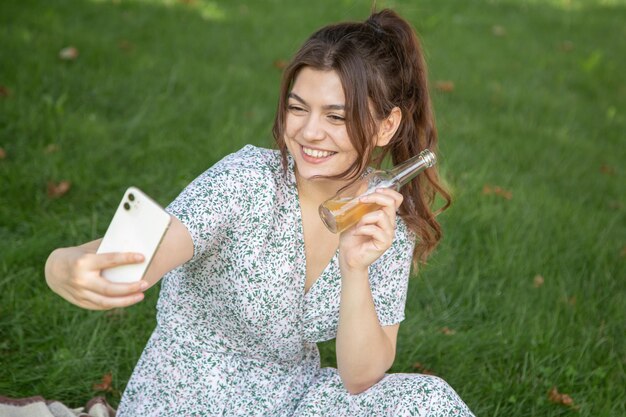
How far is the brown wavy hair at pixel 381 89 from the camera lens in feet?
7.09

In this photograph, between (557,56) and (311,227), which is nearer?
(311,227)

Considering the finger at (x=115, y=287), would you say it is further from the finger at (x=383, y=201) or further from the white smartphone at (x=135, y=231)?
the finger at (x=383, y=201)

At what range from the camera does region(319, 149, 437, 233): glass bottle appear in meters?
1.99

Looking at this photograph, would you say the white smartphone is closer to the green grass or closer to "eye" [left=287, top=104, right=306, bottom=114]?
"eye" [left=287, top=104, right=306, bottom=114]

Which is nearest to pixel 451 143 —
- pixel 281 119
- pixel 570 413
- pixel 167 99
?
pixel 167 99

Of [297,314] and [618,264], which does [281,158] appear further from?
[618,264]

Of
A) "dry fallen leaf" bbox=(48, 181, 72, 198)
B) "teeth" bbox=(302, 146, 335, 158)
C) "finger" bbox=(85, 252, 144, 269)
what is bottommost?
"dry fallen leaf" bbox=(48, 181, 72, 198)

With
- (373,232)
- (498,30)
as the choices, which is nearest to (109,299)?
(373,232)

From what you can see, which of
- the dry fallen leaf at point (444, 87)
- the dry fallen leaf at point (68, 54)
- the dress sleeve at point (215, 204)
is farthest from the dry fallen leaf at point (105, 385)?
the dry fallen leaf at point (444, 87)

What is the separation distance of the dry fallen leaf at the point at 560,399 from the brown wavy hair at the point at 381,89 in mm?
833

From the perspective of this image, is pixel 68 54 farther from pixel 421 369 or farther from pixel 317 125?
pixel 317 125

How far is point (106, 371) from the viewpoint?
281cm

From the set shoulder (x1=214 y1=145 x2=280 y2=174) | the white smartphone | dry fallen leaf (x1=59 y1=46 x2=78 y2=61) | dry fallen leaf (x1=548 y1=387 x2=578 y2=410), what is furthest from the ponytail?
dry fallen leaf (x1=59 y1=46 x2=78 y2=61)

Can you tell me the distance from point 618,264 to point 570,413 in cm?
124
